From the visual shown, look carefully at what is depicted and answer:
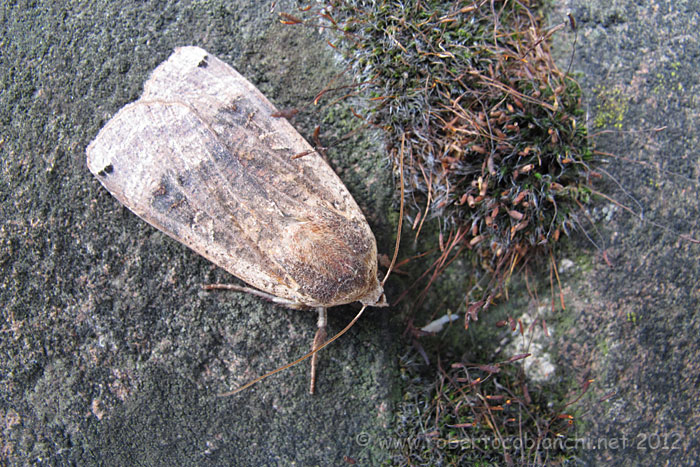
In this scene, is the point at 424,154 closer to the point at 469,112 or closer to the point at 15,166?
the point at 469,112

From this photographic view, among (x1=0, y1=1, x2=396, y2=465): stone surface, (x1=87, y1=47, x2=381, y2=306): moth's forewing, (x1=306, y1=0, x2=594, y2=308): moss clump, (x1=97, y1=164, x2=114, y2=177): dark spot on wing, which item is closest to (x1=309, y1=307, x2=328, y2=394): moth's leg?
(x1=0, y1=1, x2=396, y2=465): stone surface

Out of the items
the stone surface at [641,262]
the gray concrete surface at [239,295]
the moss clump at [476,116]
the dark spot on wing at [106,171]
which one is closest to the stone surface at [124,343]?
the gray concrete surface at [239,295]

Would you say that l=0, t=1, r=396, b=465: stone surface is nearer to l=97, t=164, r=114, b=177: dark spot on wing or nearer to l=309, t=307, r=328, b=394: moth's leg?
l=309, t=307, r=328, b=394: moth's leg

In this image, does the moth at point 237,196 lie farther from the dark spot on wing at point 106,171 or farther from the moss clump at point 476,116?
the moss clump at point 476,116

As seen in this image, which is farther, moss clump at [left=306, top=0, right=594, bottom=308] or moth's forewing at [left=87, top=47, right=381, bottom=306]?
moss clump at [left=306, top=0, right=594, bottom=308]

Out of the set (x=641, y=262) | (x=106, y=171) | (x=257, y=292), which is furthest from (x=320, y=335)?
(x=641, y=262)

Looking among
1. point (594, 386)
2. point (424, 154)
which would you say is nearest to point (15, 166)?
point (424, 154)
